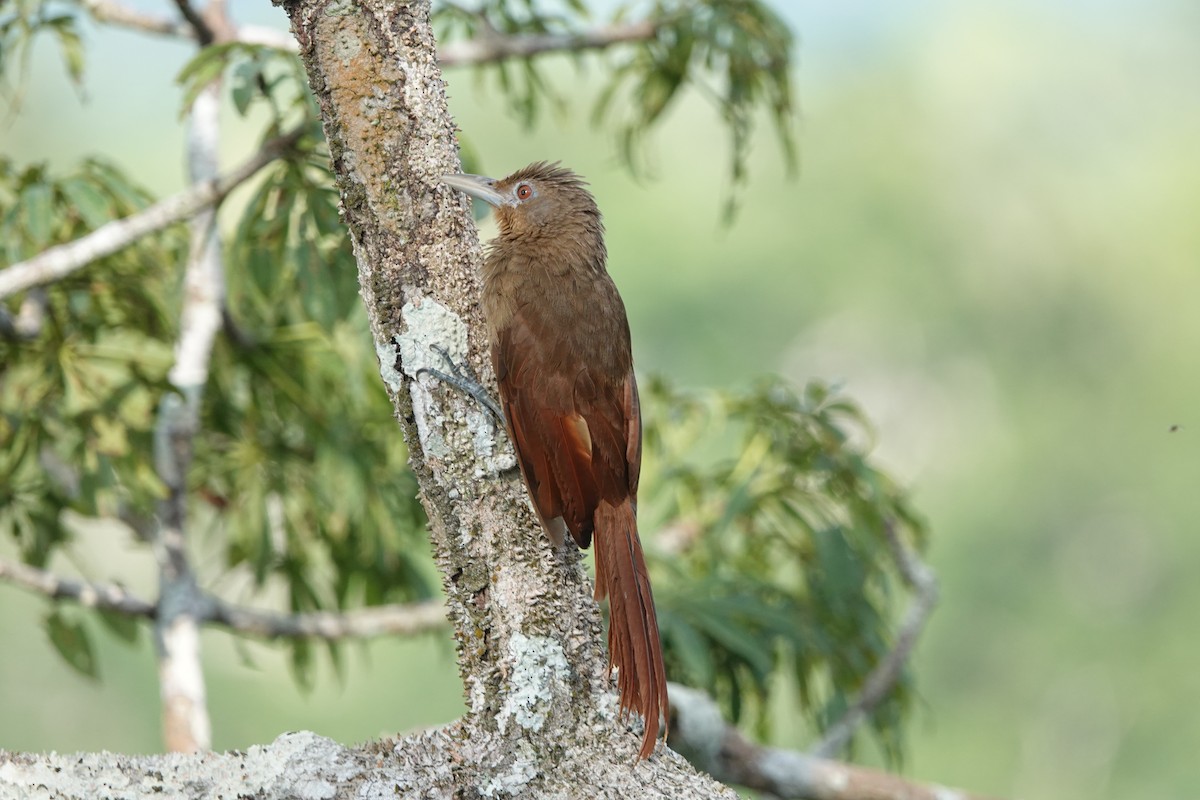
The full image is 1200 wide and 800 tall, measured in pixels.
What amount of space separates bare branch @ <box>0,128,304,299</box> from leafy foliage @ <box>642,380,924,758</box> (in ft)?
4.56

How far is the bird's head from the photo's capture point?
2.74 metres

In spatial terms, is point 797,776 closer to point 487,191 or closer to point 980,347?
point 487,191

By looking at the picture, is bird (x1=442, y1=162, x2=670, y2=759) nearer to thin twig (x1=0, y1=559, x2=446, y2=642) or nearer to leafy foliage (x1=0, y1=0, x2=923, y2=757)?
leafy foliage (x1=0, y1=0, x2=923, y2=757)

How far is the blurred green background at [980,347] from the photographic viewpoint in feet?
51.8

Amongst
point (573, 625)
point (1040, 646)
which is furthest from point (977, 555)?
point (573, 625)

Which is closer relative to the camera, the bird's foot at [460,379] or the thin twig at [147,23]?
the bird's foot at [460,379]

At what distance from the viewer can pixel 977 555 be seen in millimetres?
17469

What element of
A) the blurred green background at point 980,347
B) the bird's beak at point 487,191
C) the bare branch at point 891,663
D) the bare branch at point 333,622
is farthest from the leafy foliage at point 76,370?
the blurred green background at point 980,347

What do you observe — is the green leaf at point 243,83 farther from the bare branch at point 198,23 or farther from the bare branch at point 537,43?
the bare branch at point 537,43

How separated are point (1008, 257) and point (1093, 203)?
1.71 m

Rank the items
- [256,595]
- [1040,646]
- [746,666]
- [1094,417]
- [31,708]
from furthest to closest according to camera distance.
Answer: [1094,417], [1040,646], [31,708], [256,595], [746,666]

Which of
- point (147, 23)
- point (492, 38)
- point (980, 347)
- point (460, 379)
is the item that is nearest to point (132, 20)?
point (147, 23)

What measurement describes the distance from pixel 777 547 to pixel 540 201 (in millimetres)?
Result: 1558

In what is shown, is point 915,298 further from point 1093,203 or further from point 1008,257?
point 1093,203
